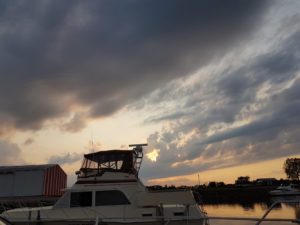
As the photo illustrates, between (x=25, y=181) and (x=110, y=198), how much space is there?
1596 centimetres

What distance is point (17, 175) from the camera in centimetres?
2350

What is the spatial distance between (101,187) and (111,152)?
1652 mm

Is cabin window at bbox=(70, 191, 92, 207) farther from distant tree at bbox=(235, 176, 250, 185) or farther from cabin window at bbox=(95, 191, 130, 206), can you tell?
distant tree at bbox=(235, 176, 250, 185)

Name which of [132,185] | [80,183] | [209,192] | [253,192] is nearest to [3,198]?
[80,183]

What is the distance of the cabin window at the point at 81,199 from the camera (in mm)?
10617

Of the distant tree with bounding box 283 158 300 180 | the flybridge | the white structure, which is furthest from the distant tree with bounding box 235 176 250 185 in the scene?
the flybridge

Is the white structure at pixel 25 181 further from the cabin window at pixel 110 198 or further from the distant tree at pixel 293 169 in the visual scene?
the distant tree at pixel 293 169

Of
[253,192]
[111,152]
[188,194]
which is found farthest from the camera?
[253,192]

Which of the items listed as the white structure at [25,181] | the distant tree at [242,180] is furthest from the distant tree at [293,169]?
the white structure at [25,181]

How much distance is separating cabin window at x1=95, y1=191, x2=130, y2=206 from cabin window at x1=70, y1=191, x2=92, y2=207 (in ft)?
1.04

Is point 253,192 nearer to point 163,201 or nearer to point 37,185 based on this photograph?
point 37,185

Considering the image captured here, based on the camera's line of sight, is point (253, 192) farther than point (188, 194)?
Yes

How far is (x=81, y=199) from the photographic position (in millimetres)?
10719

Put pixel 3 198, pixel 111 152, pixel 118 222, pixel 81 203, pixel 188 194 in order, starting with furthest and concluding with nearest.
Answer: pixel 3 198
pixel 111 152
pixel 81 203
pixel 188 194
pixel 118 222
